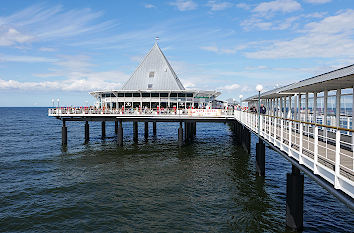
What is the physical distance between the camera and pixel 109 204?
50.2ft

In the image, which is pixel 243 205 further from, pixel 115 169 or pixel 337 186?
pixel 115 169

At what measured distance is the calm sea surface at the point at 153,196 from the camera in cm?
1304

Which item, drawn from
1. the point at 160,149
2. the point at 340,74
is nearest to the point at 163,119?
the point at 160,149

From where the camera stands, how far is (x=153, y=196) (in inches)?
648

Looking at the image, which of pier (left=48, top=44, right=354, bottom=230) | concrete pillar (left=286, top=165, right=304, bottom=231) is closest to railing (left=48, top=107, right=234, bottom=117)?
pier (left=48, top=44, right=354, bottom=230)

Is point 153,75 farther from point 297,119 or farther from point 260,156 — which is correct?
point 260,156

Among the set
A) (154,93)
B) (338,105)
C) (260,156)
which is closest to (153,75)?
(154,93)

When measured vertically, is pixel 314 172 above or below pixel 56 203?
above

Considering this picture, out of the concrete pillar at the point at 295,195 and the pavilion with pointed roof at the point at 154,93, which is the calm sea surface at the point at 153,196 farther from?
the pavilion with pointed roof at the point at 154,93

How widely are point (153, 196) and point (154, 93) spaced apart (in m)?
26.3

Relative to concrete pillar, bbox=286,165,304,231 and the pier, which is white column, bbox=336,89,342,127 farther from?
concrete pillar, bbox=286,165,304,231

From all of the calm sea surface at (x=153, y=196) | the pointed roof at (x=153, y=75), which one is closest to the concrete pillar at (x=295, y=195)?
the calm sea surface at (x=153, y=196)

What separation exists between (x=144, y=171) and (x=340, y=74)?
51.8 ft

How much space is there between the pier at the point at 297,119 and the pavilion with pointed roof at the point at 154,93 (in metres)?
0.14
